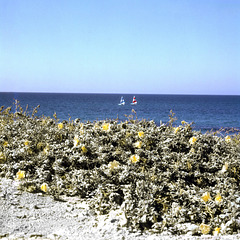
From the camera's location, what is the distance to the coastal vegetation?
2.96 m

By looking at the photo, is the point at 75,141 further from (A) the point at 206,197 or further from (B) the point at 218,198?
(B) the point at 218,198

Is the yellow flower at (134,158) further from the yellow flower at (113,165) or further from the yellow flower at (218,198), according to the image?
the yellow flower at (218,198)

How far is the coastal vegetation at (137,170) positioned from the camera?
9.73 ft

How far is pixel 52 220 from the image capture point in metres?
3.02

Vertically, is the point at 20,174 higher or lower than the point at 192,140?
lower

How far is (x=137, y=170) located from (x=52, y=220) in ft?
3.66

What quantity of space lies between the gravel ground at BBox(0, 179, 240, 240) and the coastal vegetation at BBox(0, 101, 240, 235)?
105 millimetres

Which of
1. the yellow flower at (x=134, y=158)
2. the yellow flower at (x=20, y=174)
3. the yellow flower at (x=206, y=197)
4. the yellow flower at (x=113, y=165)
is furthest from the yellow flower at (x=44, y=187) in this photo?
the yellow flower at (x=206, y=197)

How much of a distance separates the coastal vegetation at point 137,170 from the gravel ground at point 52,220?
0.35 ft

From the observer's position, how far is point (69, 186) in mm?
3615

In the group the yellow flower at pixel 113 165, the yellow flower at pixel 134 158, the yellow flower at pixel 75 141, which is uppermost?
the yellow flower at pixel 75 141

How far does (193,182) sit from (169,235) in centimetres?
99

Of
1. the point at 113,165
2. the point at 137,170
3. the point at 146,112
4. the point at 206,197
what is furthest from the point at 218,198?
the point at 146,112

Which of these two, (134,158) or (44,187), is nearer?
(44,187)
